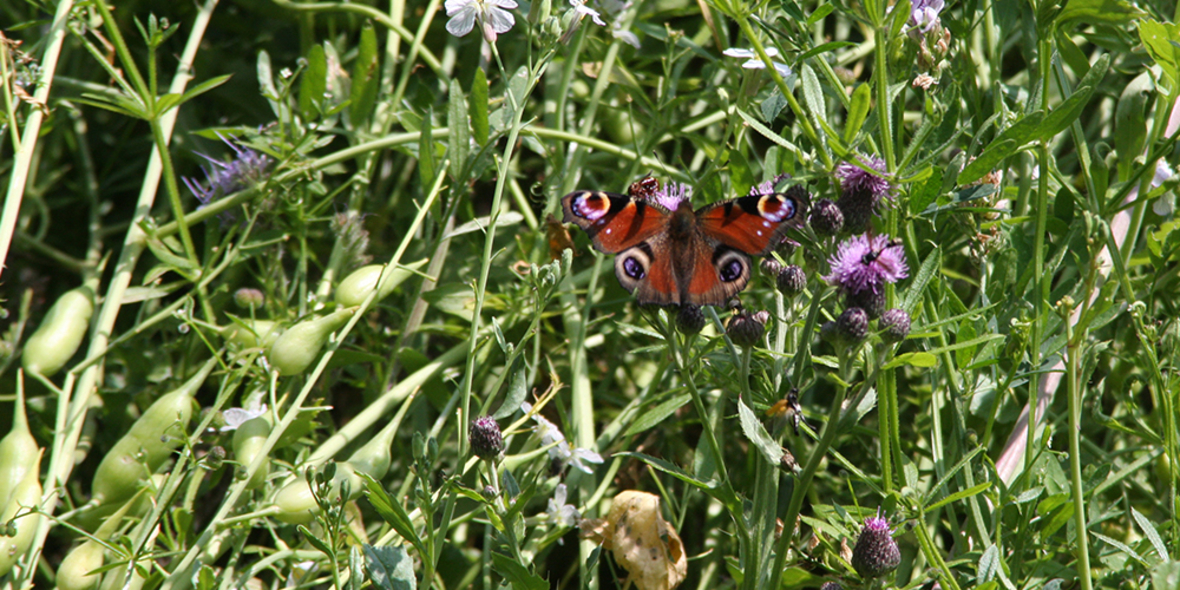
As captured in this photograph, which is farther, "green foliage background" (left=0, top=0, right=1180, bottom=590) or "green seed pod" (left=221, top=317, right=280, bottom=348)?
"green seed pod" (left=221, top=317, right=280, bottom=348)

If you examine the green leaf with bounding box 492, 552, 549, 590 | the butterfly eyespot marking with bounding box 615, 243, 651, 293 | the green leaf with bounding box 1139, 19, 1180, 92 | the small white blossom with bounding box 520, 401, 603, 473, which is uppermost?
the green leaf with bounding box 1139, 19, 1180, 92

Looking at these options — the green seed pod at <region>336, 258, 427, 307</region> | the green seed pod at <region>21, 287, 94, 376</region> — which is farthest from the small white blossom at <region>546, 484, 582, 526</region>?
the green seed pod at <region>21, 287, 94, 376</region>

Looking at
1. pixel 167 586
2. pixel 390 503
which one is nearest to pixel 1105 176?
pixel 390 503

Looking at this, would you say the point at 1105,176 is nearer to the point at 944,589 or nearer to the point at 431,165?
the point at 944,589

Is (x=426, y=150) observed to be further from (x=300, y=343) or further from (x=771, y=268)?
(x=771, y=268)

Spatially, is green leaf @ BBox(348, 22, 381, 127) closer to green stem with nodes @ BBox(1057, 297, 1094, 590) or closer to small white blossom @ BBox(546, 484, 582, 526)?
small white blossom @ BBox(546, 484, 582, 526)

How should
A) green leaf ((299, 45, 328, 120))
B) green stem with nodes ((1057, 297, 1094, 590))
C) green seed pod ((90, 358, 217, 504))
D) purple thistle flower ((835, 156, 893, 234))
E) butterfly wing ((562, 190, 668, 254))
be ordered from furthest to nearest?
green leaf ((299, 45, 328, 120)) → green seed pod ((90, 358, 217, 504)) → butterfly wing ((562, 190, 668, 254)) → purple thistle flower ((835, 156, 893, 234)) → green stem with nodes ((1057, 297, 1094, 590))
